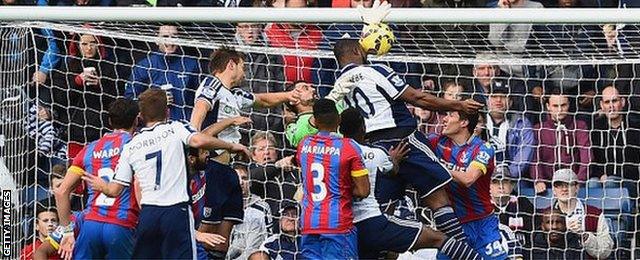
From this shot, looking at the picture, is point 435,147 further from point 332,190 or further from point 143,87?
point 143,87

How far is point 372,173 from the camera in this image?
1302 cm

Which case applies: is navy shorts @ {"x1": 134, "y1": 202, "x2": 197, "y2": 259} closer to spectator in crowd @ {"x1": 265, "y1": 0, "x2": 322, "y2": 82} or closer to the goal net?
the goal net

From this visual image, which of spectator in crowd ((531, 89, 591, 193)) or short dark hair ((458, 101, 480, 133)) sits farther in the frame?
spectator in crowd ((531, 89, 591, 193))

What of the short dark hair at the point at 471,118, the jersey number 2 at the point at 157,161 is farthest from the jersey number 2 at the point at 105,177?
the short dark hair at the point at 471,118

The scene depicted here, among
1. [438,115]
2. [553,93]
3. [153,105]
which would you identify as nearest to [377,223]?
[153,105]

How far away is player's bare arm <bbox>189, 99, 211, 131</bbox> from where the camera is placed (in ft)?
43.6

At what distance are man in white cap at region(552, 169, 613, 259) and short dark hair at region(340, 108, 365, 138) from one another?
278 centimetres

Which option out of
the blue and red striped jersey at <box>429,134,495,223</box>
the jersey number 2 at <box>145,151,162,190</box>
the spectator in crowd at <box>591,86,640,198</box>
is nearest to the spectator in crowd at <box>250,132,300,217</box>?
the blue and red striped jersey at <box>429,134,495,223</box>

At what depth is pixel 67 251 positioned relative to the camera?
1360 cm

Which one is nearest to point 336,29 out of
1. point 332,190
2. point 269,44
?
point 269,44

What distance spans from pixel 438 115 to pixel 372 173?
8.92ft

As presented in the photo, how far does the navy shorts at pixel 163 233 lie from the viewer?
498 inches

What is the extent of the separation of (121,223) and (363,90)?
208cm

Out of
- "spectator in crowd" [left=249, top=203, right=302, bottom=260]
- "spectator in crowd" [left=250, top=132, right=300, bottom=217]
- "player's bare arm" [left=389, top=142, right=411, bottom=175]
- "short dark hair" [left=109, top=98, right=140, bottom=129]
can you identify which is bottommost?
"spectator in crowd" [left=249, top=203, right=302, bottom=260]
